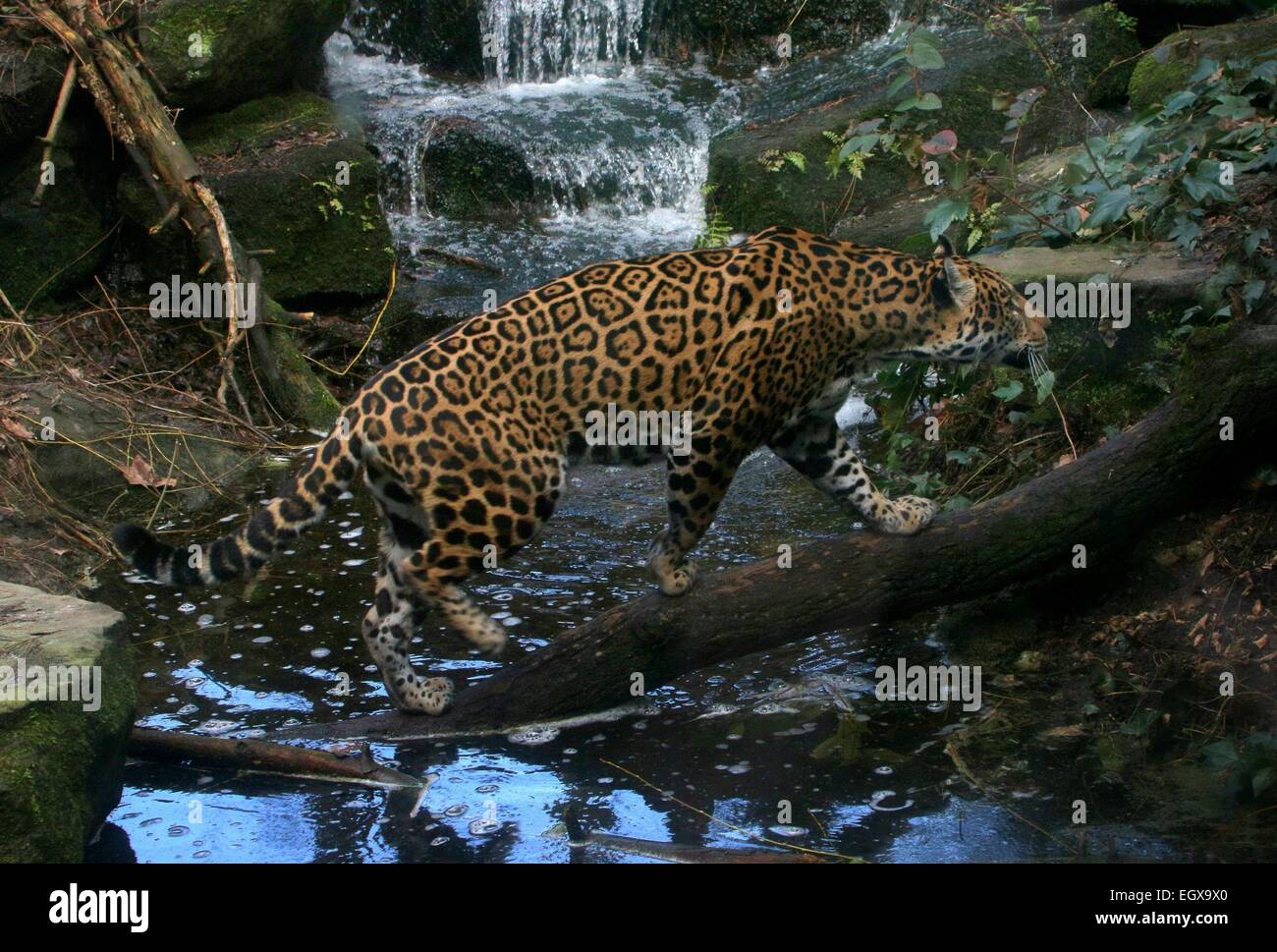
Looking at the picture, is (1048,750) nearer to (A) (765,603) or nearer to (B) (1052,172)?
(A) (765,603)

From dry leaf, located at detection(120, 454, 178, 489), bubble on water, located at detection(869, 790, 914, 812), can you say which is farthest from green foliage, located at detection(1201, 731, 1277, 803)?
dry leaf, located at detection(120, 454, 178, 489)

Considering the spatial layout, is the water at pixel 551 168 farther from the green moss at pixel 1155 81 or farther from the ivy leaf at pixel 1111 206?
the ivy leaf at pixel 1111 206

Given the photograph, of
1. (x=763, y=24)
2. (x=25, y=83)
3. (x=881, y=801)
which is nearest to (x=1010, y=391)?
(x=881, y=801)

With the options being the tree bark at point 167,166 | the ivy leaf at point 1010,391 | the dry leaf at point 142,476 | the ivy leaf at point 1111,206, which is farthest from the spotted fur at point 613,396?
the tree bark at point 167,166

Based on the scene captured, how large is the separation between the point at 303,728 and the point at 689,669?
1971 millimetres

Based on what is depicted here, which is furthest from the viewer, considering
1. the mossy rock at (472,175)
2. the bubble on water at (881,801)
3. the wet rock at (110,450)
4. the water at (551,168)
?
the mossy rock at (472,175)

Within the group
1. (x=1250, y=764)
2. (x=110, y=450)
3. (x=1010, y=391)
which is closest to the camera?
(x=1250, y=764)

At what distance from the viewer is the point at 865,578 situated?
7062 mm

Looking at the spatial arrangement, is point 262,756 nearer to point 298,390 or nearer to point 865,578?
point 865,578

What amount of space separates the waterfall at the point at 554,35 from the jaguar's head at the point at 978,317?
445 inches

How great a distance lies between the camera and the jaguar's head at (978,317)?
7426mm

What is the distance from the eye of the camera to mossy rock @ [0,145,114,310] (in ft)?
39.8

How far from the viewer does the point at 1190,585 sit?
7512 millimetres

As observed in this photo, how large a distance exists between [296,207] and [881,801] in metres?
9.10
